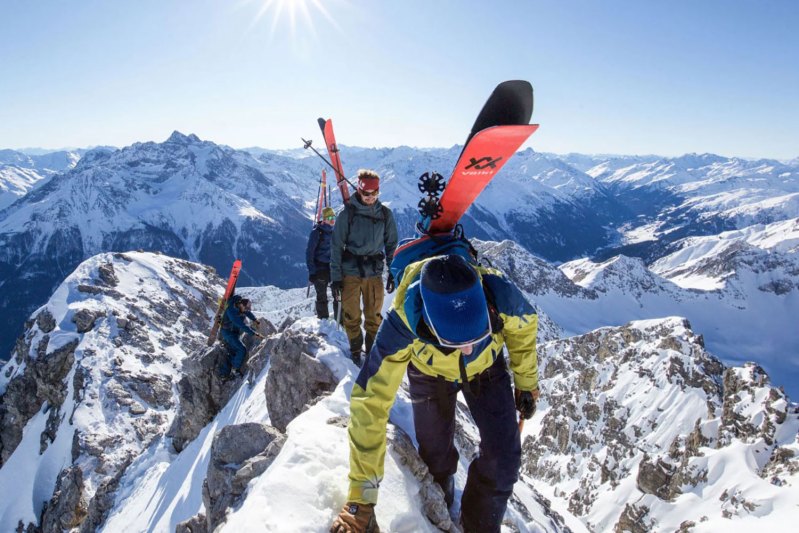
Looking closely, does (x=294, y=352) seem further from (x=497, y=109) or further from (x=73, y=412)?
(x=73, y=412)

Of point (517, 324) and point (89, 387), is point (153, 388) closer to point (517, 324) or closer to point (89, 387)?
point (89, 387)

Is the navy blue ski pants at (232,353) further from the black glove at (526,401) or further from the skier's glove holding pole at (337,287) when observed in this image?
the black glove at (526,401)

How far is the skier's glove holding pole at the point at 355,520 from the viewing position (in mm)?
4703

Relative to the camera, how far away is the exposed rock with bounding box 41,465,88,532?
24.5 metres

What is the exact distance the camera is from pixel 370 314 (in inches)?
464

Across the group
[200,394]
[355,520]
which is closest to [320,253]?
[355,520]

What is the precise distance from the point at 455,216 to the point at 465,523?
4.43 metres

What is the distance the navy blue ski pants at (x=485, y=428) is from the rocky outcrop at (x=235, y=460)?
256 cm

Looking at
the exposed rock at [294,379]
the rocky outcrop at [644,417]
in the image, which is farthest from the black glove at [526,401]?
the rocky outcrop at [644,417]

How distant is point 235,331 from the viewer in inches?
774

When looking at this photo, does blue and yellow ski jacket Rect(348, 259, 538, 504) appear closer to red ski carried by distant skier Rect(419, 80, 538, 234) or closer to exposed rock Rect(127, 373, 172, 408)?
red ski carried by distant skier Rect(419, 80, 538, 234)

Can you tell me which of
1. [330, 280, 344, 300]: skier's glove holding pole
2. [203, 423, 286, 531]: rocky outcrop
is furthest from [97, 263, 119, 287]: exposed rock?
[203, 423, 286, 531]: rocky outcrop

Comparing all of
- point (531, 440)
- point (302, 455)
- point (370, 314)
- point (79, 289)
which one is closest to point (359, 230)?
point (370, 314)

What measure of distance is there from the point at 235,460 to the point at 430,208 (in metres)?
5.65
